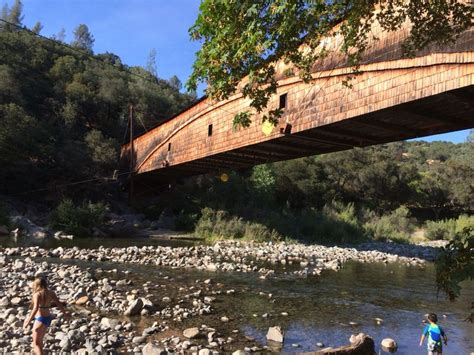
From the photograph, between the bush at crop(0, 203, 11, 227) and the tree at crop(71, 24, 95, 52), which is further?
the tree at crop(71, 24, 95, 52)

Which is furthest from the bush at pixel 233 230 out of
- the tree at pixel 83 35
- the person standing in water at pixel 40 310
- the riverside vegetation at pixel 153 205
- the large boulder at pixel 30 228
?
the tree at pixel 83 35

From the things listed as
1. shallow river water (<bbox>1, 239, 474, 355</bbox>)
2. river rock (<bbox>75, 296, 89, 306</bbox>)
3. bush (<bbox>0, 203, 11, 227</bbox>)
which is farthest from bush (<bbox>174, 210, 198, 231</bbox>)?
river rock (<bbox>75, 296, 89, 306</bbox>)

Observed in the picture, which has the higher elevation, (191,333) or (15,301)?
(15,301)

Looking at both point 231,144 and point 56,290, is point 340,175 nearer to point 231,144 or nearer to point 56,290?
point 231,144

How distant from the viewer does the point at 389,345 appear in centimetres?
657

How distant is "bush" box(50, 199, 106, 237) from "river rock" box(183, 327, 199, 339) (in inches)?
626

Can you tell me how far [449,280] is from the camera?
301 centimetres

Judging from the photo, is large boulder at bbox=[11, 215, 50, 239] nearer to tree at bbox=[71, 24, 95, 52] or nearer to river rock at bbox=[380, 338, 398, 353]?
river rock at bbox=[380, 338, 398, 353]

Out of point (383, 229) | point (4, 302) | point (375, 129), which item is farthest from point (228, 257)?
point (383, 229)

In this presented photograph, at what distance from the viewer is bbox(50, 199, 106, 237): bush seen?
20.7 meters

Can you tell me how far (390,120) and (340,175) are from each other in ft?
112

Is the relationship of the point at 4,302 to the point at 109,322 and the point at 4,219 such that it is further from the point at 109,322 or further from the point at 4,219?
the point at 4,219

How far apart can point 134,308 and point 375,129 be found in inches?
332

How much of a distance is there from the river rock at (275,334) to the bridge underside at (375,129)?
5588mm
